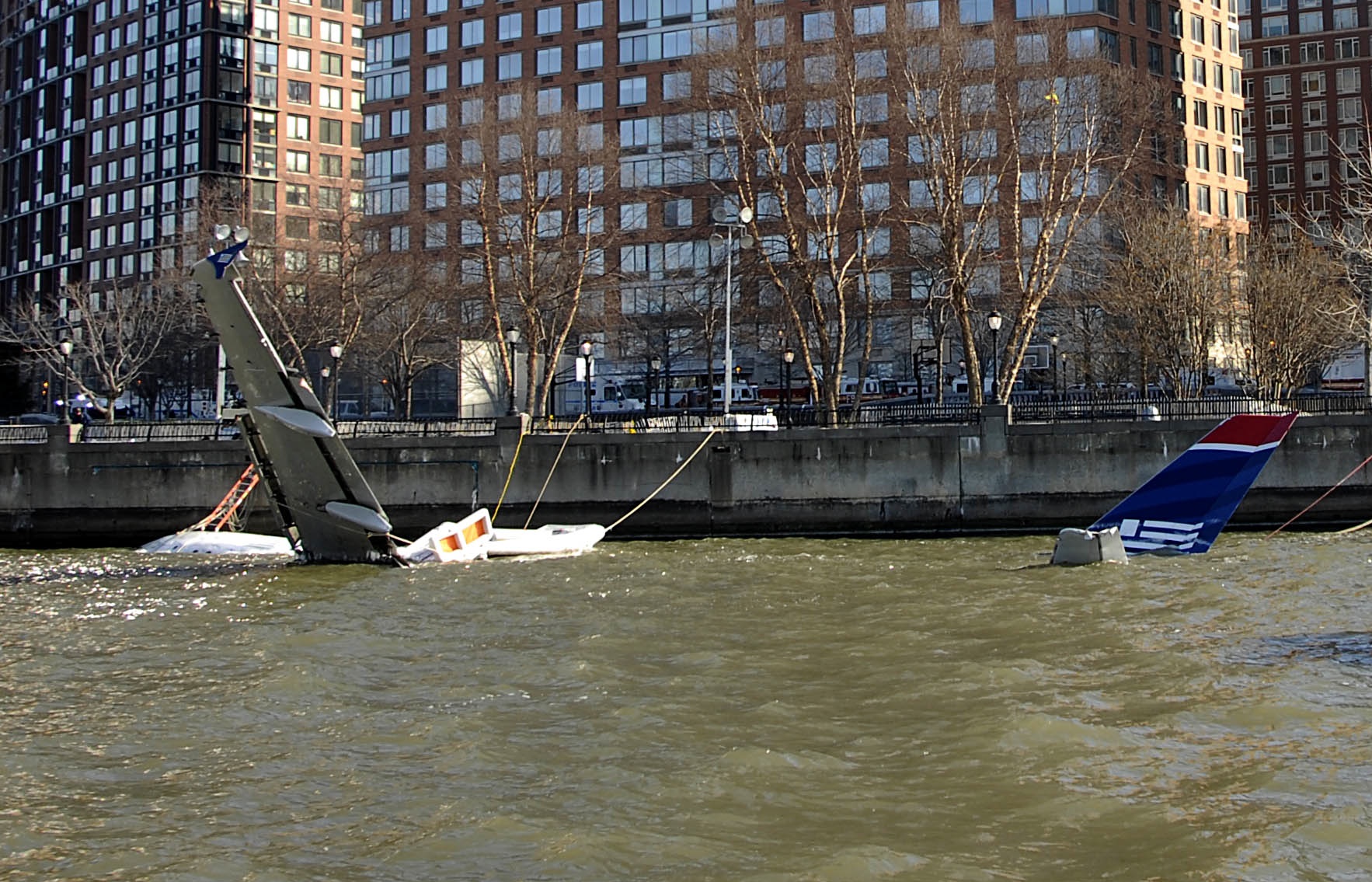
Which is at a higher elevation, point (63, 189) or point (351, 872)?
point (63, 189)

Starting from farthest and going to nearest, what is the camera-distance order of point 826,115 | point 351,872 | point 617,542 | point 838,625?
1. point 826,115
2. point 617,542
3. point 838,625
4. point 351,872

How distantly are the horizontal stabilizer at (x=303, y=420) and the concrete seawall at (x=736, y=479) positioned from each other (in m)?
10.9

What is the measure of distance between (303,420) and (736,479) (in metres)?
13.8

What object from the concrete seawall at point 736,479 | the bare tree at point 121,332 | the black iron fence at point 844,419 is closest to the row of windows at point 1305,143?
the black iron fence at point 844,419

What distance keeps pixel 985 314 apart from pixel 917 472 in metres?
29.8

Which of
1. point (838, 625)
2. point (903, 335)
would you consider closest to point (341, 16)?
point (903, 335)

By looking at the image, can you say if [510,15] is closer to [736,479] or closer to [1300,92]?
[736,479]

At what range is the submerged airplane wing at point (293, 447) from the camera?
26.2 m

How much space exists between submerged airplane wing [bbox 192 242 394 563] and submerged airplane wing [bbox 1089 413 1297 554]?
609 inches

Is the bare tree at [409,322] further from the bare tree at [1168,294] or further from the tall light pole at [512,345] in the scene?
the bare tree at [1168,294]

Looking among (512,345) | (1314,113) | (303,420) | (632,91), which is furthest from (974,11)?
(303,420)

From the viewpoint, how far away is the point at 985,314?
64750mm

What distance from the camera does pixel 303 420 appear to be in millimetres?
27359

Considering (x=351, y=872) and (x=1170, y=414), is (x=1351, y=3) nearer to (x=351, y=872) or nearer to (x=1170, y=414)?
(x=1170, y=414)
